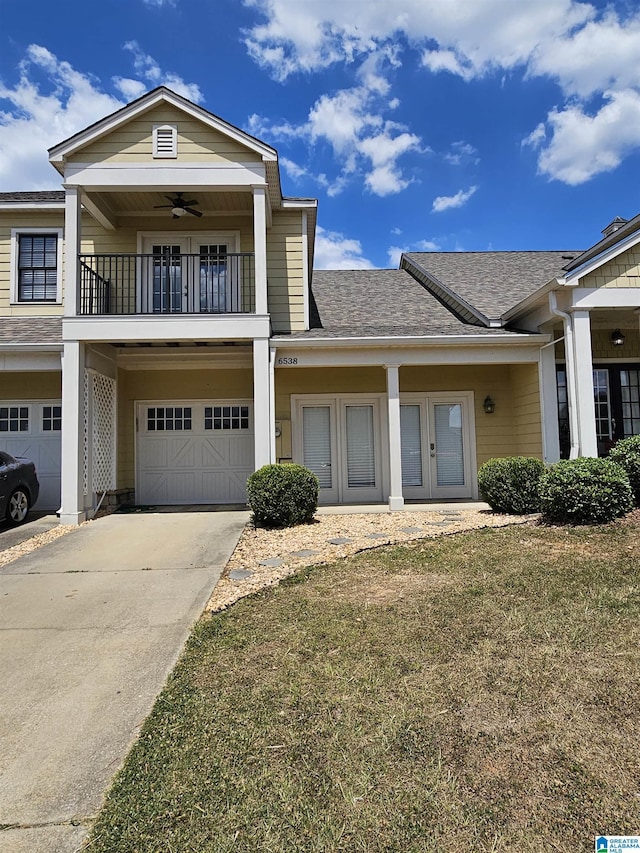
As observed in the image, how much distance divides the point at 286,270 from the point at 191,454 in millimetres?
4622

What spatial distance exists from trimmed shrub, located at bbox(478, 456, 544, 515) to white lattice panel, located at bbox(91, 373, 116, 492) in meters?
7.28

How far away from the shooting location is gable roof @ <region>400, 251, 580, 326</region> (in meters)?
11.5

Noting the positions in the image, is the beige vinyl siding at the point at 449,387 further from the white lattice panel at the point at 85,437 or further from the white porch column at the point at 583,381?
the white lattice panel at the point at 85,437

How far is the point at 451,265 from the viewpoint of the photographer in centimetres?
1438

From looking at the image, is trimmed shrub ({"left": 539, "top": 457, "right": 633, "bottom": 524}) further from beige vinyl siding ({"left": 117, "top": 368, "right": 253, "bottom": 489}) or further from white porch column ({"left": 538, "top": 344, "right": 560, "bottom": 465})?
beige vinyl siding ({"left": 117, "top": 368, "right": 253, "bottom": 489})

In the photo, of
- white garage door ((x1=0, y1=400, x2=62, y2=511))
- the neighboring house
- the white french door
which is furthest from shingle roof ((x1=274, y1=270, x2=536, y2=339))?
white garage door ((x1=0, y1=400, x2=62, y2=511))

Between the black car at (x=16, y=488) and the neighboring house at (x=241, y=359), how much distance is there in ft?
2.71

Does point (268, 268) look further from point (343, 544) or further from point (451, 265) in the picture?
point (343, 544)

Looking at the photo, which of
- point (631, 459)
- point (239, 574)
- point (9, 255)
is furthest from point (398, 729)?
point (9, 255)

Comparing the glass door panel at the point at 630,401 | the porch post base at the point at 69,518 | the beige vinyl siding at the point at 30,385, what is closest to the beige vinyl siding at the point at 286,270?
the beige vinyl siding at the point at 30,385

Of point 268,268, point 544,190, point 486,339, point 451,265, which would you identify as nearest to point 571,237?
point 544,190

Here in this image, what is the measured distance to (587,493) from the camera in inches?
268

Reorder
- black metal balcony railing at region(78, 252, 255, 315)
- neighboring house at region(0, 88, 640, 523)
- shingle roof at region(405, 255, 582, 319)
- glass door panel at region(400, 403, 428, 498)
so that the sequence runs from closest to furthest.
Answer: neighboring house at region(0, 88, 640, 523)
black metal balcony railing at region(78, 252, 255, 315)
glass door panel at region(400, 403, 428, 498)
shingle roof at region(405, 255, 582, 319)

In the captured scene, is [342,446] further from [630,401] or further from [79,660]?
[79,660]
